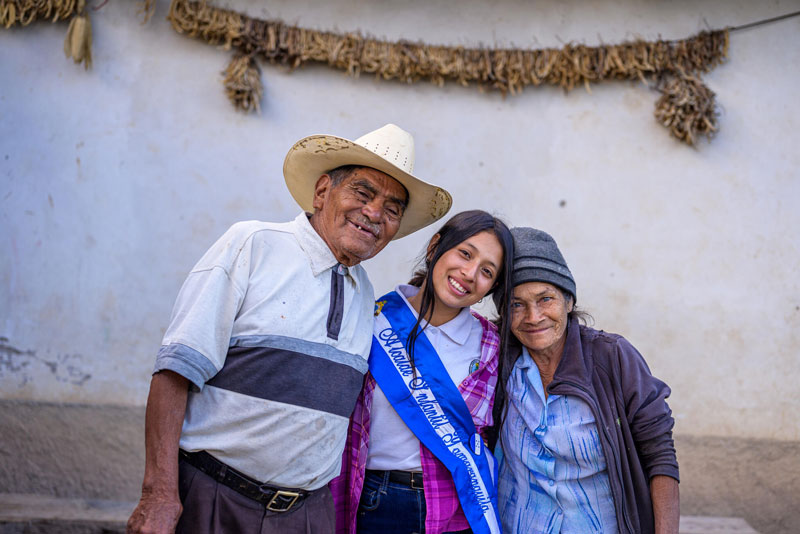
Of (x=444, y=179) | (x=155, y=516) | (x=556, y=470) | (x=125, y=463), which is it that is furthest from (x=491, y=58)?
(x=125, y=463)

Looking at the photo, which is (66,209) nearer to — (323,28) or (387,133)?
(323,28)

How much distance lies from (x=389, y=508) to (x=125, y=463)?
2.16 m

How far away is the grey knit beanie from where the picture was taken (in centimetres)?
216

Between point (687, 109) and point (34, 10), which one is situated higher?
point (34, 10)

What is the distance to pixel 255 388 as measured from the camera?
1764mm

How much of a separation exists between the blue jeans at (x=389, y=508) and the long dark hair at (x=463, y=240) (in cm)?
44

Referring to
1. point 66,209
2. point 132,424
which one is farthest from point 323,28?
point 132,424

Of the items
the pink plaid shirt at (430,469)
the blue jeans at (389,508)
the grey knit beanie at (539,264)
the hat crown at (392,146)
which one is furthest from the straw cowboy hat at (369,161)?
the blue jeans at (389,508)

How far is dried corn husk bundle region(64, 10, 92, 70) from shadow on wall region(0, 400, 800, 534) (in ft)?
6.75

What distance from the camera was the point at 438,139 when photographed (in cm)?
384

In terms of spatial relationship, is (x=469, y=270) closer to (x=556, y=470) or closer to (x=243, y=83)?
(x=556, y=470)

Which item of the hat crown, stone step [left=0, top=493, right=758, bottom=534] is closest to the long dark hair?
the hat crown

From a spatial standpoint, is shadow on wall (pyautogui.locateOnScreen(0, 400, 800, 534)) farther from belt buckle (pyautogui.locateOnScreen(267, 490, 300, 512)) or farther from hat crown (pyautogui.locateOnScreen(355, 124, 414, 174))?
hat crown (pyautogui.locateOnScreen(355, 124, 414, 174))

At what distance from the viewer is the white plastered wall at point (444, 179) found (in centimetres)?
358
